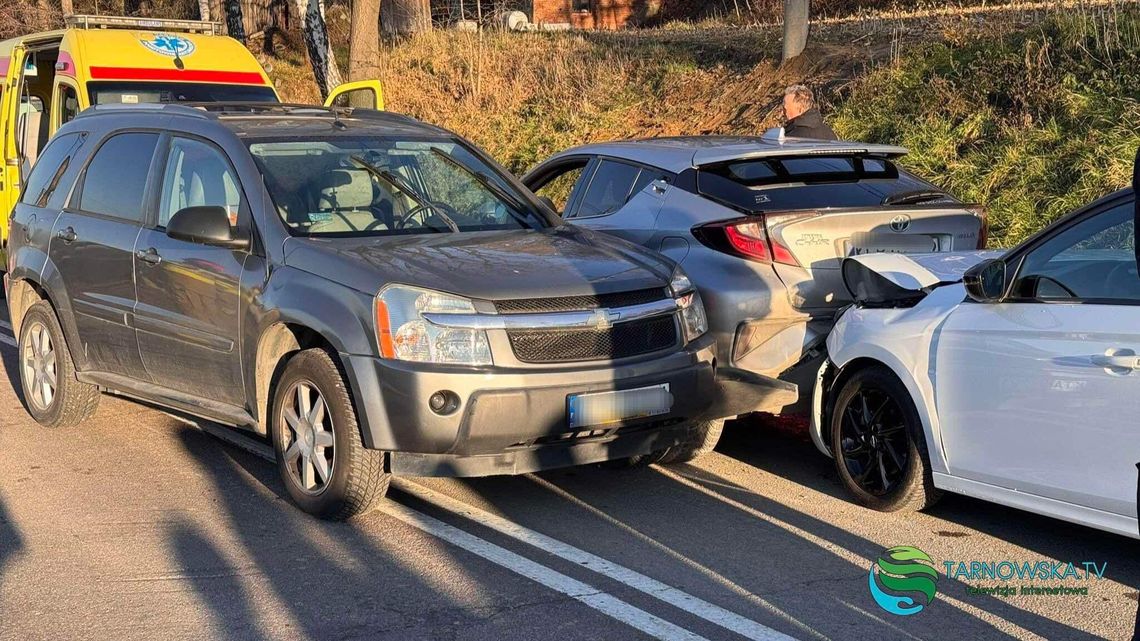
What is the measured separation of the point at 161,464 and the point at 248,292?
1409 millimetres

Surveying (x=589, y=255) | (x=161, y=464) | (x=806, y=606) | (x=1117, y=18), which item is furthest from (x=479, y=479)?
(x=1117, y=18)

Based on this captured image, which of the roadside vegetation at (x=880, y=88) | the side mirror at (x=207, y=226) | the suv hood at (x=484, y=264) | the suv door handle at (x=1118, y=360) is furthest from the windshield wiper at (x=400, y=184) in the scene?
the roadside vegetation at (x=880, y=88)

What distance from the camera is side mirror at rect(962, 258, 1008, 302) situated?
521 centimetres

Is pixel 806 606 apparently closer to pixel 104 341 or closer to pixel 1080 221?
pixel 1080 221

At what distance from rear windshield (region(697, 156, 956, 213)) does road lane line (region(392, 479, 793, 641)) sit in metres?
2.18

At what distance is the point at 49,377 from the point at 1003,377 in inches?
214

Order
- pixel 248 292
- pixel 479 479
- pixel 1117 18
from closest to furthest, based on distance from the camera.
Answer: pixel 248 292, pixel 479 479, pixel 1117 18

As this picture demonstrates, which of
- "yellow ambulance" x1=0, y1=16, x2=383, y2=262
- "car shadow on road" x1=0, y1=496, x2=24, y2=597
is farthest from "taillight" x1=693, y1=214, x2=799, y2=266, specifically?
"yellow ambulance" x1=0, y1=16, x2=383, y2=262

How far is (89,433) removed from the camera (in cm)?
745

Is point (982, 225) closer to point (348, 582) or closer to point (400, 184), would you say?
point (400, 184)

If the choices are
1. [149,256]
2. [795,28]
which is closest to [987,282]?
[149,256]

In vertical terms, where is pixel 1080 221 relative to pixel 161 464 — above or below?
above

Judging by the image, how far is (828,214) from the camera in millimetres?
6629

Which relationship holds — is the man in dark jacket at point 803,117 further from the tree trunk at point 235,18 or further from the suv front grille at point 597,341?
the tree trunk at point 235,18
